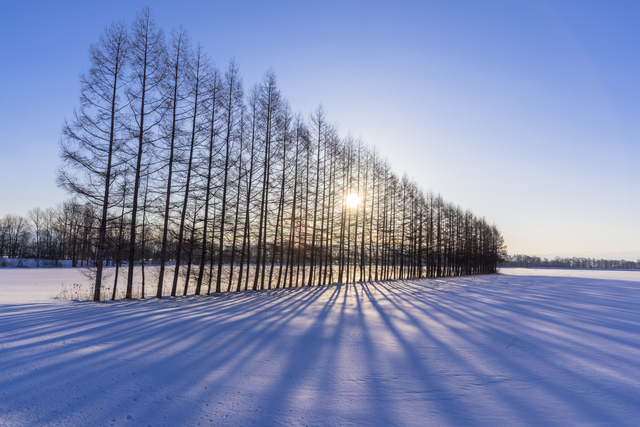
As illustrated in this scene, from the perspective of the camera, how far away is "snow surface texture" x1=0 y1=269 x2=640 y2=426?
3.23 meters

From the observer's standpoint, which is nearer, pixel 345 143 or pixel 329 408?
pixel 329 408

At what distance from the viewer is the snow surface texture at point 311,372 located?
323 cm

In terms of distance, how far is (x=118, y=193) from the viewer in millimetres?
13555

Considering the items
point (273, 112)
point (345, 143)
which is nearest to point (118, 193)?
point (273, 112)

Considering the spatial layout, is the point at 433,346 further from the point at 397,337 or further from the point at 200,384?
the point at 200,384

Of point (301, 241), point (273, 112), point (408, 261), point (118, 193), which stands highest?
point (273, 112)

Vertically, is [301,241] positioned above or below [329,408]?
above

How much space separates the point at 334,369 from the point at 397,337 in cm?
246

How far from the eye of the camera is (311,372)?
14.7 feet

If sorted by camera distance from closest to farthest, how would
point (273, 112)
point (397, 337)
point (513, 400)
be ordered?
point (513, 400) < point (397, 337) < point (273, 112)

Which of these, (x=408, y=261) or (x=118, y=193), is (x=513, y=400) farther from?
(x=408, y=261)

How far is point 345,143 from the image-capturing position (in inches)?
1115

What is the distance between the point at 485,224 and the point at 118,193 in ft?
268

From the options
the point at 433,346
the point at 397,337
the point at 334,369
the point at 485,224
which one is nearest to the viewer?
the point at 334,369
